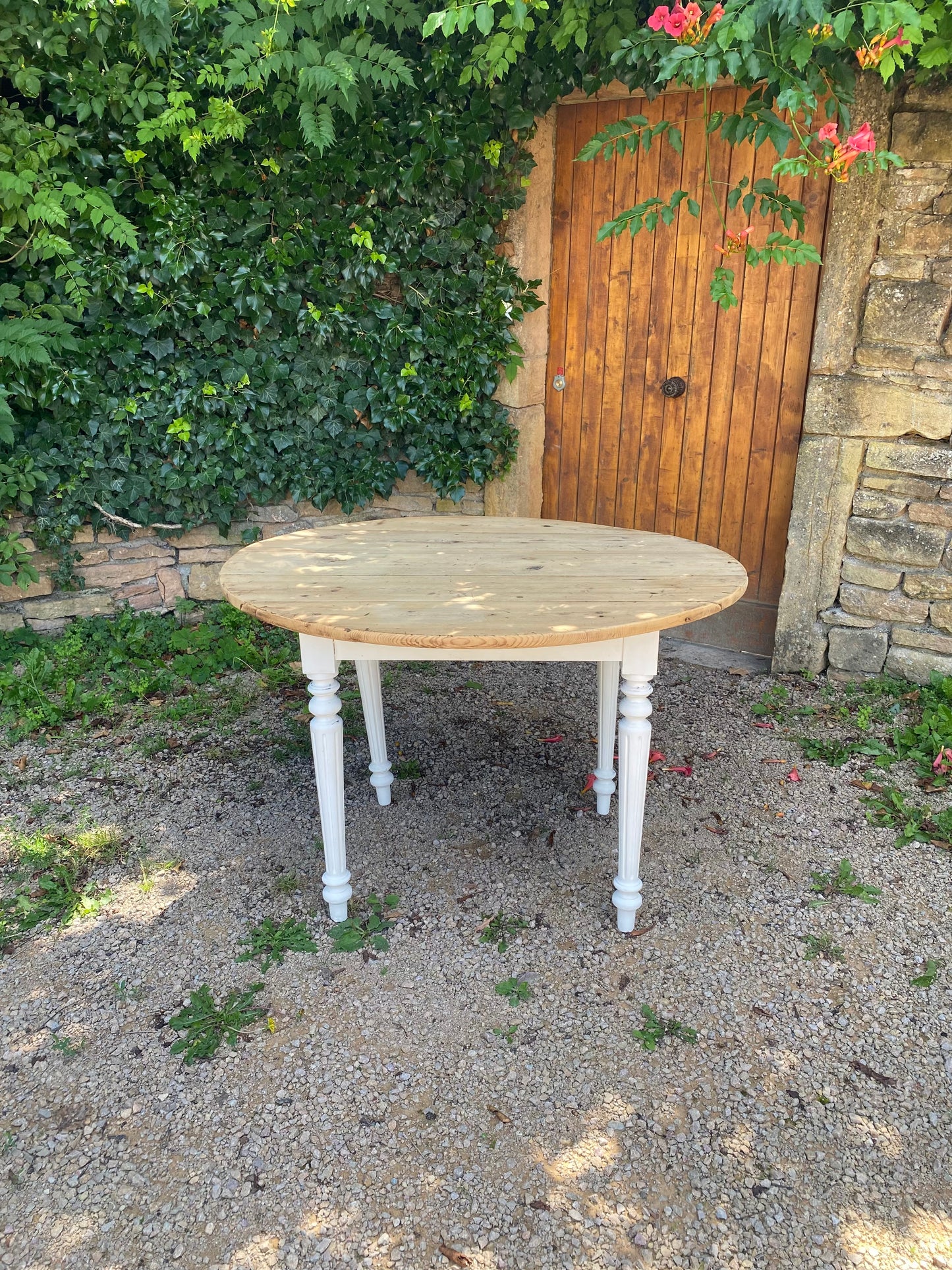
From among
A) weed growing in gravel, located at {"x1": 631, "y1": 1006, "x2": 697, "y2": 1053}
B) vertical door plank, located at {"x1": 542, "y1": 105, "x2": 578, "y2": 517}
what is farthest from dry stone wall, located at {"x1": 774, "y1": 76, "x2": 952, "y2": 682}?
weed growing in gravel, located at {"x1": 631, "y1": 1006, "x2": 697, "y2": 1053}

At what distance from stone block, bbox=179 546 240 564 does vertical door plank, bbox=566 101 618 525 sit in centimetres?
171

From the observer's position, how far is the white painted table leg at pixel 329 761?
218 cm

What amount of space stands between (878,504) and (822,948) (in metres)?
1.90

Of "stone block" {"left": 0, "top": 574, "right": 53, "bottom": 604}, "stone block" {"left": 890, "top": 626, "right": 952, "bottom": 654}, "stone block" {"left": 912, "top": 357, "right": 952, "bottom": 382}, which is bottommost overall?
"stone block" {"left": 890, "top": 626, "right": 952, "bottom": 654}

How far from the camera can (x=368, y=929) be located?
2418 mm

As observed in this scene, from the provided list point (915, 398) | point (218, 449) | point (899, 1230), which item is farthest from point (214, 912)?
point (915, 398)

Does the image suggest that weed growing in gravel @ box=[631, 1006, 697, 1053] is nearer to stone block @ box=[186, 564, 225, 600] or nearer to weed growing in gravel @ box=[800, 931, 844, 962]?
weed growing in gravel @ box=[800, 931, 844, 962]

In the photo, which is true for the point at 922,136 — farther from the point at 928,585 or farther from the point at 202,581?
the point at 202,581

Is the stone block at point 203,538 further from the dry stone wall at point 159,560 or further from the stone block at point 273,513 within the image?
the stone block at point 273,513

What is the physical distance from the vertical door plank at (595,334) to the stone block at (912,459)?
47.5 inches

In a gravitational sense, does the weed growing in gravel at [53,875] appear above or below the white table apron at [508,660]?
below

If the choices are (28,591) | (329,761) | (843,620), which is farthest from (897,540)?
(28,591)

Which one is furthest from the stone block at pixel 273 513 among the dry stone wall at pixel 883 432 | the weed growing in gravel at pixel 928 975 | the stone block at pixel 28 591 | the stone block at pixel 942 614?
the weed growing in gravel at pixel 928 975

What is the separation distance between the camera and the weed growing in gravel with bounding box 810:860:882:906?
2555 mm
